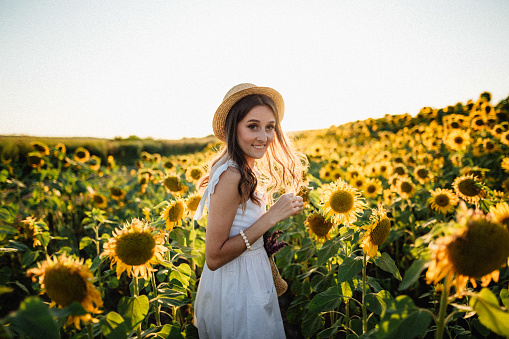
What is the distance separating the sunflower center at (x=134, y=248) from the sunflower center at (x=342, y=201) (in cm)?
120

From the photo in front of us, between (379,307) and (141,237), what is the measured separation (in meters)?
1.26

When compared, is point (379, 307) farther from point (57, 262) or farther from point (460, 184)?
point (460, 184)

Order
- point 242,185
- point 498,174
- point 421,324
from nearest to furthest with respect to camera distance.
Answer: point 421,324, point 242,185, point 498,174

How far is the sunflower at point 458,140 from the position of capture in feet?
16.9

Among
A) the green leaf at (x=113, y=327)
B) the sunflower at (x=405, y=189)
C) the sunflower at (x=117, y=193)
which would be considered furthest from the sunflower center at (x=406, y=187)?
the sunflower at (x=117, y=193)

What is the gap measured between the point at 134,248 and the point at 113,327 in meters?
0.34

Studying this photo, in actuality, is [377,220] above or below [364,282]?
above

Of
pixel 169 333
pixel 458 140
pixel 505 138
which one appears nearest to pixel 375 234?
pixel 169 333

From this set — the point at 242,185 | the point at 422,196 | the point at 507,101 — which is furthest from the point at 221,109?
the point at 507,101

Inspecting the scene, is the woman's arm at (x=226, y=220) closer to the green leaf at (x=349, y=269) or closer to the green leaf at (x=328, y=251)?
the green leaf at (x=328, y=251)

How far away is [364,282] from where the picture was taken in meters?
1.56

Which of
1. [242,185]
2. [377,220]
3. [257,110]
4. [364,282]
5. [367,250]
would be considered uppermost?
[257,110]

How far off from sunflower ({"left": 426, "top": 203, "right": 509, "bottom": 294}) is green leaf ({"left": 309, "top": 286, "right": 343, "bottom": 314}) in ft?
2.60

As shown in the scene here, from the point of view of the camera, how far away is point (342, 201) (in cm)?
186
